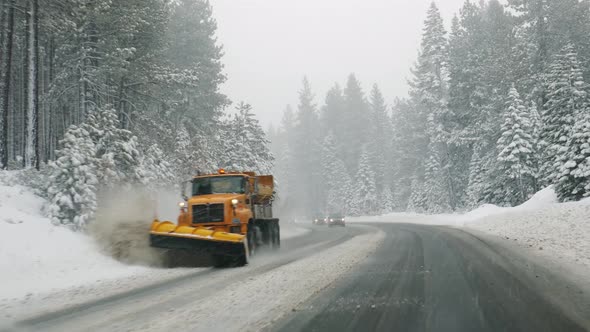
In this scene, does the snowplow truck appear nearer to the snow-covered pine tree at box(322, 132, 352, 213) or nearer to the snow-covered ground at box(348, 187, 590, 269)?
the snow-covered ground at box(348, 187, 590, 269)

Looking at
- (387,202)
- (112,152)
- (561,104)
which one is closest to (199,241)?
(112,152)

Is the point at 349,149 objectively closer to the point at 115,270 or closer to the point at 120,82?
the point at 120,82

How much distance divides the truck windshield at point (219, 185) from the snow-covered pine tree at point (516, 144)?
2346 cm

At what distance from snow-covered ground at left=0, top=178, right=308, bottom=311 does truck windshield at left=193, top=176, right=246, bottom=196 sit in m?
3.15

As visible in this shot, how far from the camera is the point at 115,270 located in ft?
40.6

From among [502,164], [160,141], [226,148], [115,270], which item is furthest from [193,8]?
[115,270]

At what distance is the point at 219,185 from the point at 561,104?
21781 millimetres

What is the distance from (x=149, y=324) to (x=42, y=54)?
28.6 meters

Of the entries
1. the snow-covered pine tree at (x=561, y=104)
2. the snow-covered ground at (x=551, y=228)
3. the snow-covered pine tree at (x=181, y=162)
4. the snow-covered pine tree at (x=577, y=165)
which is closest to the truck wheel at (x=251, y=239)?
the snow-covered ground at (x=551, y=228)

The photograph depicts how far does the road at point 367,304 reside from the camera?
5828 millimetres

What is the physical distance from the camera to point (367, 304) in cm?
695

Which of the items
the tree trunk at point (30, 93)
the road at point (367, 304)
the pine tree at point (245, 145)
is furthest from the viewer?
the pine tree at point (245, 145)

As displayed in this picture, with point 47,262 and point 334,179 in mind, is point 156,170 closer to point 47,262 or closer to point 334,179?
point 47,262

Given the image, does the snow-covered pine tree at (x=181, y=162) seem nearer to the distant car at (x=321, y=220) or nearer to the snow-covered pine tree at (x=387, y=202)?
the distant car at (x=321, y=220)
